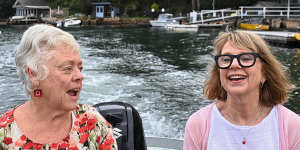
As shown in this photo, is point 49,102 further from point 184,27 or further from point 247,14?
point 247,14

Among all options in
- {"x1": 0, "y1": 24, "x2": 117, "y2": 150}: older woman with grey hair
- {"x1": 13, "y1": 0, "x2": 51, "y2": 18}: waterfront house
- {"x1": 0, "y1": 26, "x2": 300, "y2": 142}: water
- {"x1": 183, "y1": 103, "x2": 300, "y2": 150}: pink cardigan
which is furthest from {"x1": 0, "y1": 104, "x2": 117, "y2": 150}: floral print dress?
{"x1": 13, "y1": 0, "x2": 51, "y2": 18}: waterfront house

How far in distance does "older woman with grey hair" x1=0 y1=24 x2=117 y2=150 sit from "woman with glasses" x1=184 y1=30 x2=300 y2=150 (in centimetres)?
50

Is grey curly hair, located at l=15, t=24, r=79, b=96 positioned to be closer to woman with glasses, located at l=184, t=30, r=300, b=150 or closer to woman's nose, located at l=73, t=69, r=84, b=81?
woman's nose, located at l=73, t=69, r=84, b=81

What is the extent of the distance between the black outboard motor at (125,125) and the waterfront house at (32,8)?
142 ft

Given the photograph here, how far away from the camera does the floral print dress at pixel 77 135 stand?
4.36 feet

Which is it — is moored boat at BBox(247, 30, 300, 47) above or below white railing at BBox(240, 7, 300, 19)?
below

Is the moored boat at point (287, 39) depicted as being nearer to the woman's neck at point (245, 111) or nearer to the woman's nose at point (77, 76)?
the woman's neck at point (245, 111)

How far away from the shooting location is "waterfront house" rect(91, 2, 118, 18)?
1586 inches

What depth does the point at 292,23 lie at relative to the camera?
27.8m

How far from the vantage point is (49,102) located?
55.4 inches

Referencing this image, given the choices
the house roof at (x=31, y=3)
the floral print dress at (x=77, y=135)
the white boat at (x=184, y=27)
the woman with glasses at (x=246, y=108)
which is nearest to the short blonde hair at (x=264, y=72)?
the woman with glasses at (x=246, y=108)

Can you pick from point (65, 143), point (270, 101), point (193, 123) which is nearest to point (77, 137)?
point (65, 143)

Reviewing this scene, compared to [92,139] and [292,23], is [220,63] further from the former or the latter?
[292,23]

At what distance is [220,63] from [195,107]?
5.29 m
